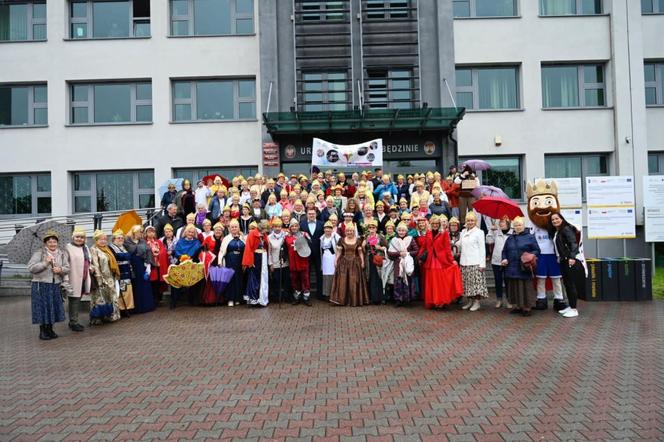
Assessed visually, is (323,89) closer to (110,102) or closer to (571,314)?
(110,102)

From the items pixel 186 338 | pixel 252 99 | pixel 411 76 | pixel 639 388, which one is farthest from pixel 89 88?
pixel 639 388

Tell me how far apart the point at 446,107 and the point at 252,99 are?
7.80 metres

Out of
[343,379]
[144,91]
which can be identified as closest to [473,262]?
[343,379]

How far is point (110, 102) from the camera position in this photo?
2075cm

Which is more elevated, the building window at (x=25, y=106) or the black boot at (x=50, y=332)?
the building window at (x=25, y=106)

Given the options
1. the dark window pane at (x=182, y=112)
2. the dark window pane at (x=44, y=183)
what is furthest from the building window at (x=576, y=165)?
the dark window pane at (x=44, y=183)

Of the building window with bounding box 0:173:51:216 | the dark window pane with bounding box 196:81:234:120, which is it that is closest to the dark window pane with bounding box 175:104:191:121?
the dark window pane with bounding box 196:81:234:120

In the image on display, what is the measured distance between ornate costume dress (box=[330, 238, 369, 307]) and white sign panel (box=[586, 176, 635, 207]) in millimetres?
7082

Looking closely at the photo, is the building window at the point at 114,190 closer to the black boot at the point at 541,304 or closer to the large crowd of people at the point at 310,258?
the large crowd of people at the point at 310,258

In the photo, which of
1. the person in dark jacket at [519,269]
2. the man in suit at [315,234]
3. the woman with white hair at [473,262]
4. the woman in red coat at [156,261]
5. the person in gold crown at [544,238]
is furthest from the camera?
the man in suit at [315,234]

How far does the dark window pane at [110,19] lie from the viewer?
2070 centimetres

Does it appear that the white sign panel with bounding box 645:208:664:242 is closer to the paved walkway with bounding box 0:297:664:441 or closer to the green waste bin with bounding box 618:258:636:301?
the green waste bin with bounding box 618:258:636:301

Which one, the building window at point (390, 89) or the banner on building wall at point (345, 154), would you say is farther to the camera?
the building window at point (390, 89)

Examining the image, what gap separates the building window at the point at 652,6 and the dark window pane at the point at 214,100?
1743 cm
